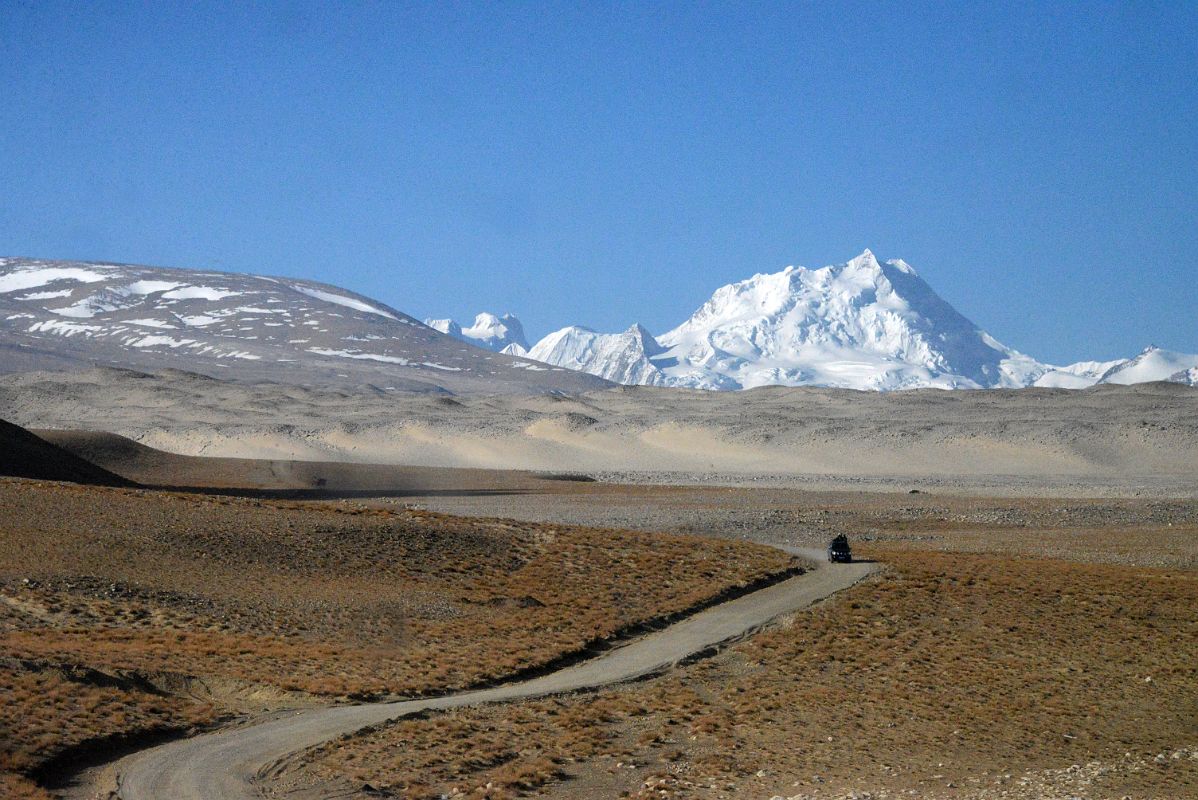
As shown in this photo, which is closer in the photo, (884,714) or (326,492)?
(884,714)

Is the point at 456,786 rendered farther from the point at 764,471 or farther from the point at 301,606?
the point at 764,471

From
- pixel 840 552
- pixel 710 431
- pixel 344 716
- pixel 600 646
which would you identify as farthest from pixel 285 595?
pixel 710 431

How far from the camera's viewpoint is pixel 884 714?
22.4m

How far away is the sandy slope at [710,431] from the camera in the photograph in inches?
3745

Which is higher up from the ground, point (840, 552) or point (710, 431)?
point (710, 431)

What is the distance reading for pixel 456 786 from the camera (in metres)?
17.4

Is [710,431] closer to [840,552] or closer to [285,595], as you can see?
[840,552]

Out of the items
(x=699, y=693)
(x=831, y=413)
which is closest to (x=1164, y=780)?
(x=699, y=693)

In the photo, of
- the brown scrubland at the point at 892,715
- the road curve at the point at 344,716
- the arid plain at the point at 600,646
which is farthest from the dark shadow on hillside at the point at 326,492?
the brown scrubland at the point at 892,715

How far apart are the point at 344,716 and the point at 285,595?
28.7 ft

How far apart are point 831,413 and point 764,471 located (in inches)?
1400

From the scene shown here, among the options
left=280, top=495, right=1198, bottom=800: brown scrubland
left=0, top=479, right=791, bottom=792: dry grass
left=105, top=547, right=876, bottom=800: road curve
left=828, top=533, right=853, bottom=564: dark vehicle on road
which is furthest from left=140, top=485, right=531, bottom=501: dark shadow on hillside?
left=280, top=495, right=1198, bottom=800: brown scrubland

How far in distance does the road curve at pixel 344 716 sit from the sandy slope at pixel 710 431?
53.4 m

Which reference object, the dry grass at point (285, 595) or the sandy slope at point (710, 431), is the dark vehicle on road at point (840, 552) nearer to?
the dry grass at point (285, 595)
